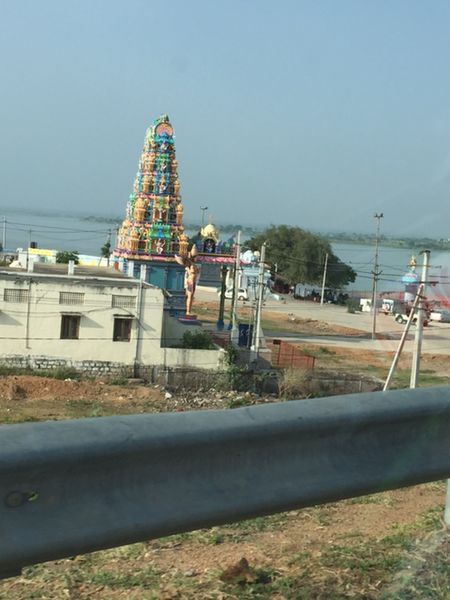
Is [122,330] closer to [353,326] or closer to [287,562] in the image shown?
[353,326]

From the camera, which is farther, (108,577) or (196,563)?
(196,563)

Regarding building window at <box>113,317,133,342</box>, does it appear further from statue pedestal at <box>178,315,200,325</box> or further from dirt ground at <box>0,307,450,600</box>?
dirt ground at <box>0,307,450,600</box>

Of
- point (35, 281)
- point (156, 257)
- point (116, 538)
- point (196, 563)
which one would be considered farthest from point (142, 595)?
point (156, 257)

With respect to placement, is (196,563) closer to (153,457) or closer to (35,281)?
(153,457)

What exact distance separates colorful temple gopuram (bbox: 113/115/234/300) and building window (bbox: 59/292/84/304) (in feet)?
24.9

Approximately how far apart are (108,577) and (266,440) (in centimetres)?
94

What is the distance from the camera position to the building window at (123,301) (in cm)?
2341

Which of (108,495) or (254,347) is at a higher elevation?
(108,495)

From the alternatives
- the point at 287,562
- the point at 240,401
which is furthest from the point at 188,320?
the point at 287,562

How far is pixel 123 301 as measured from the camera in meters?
23.5

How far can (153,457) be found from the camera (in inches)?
90.5

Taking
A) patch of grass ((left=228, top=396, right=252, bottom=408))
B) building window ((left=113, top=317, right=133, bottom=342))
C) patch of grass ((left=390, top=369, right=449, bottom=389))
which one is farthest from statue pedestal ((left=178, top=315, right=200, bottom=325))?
patch of grass ((left=390, top=369, right=449, bottom=389))

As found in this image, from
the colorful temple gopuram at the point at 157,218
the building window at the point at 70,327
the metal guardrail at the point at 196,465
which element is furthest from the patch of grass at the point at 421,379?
the metal guardrail at the point at 196,465

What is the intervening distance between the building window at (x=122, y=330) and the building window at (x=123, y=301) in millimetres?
427
